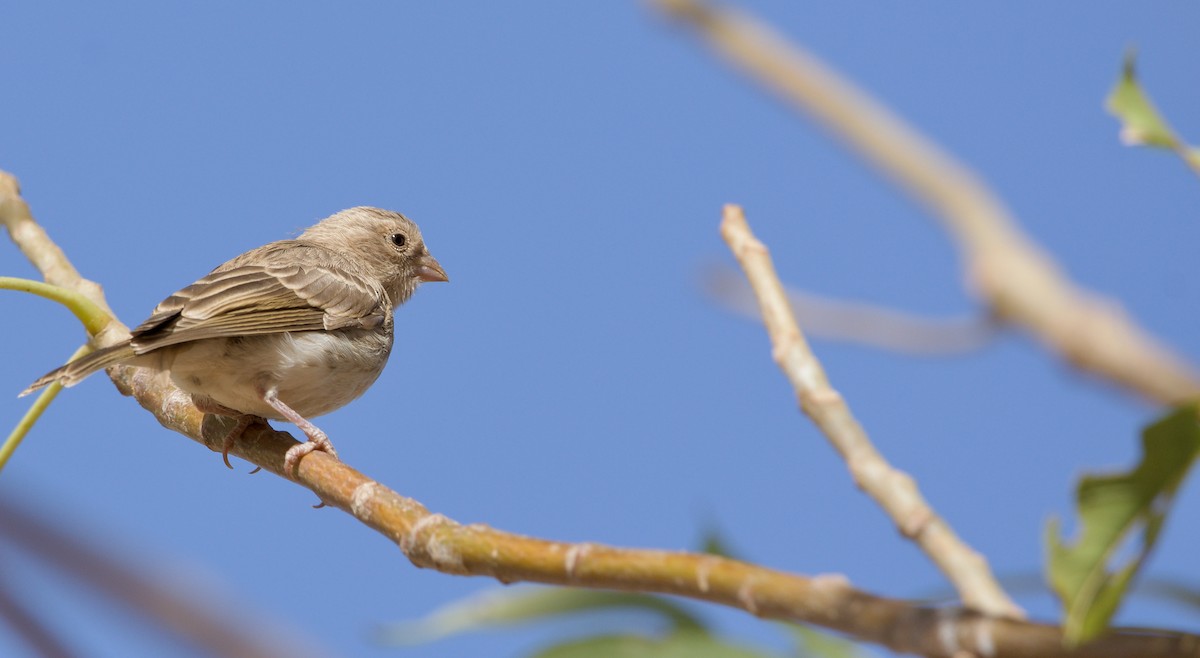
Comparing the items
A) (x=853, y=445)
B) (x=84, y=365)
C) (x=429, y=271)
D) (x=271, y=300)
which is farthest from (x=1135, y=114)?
(x=429, y=271)

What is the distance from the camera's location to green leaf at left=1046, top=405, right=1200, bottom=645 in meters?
1.03

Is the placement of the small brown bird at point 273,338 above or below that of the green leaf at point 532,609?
above

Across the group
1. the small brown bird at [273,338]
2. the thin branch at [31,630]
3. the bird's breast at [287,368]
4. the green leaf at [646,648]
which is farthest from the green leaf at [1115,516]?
the bird's breast at [287,368]

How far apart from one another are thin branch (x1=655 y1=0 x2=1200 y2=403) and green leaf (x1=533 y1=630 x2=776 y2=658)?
0.64 metres

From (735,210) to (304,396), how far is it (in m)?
3.33

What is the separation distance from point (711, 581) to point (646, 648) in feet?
0.55

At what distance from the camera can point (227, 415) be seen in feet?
14.7

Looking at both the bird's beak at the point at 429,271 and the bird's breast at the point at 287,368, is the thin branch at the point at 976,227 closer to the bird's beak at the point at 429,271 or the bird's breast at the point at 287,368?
the bird's breast at the point at 287,368

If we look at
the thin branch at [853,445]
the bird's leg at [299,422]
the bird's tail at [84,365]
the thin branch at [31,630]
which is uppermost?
the bird's leg at [299,422]

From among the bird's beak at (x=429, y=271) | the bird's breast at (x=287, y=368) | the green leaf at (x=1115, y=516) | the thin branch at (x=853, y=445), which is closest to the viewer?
the green leaf at (x=1115, y=516)

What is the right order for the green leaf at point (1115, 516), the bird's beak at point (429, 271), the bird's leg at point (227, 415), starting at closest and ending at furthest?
the green leaf at point (1115, 516) → the bird's leg at point (227, 415) → the bird's beak at point (429, 271)

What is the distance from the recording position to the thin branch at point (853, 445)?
123 centimetres

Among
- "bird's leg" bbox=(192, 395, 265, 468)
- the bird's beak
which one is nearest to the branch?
"bird's leg" bbox=(192, 395, 265, 468)

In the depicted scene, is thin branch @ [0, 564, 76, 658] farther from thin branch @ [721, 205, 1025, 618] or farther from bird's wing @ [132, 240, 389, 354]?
bird's wing @ [132, 240, 389, 354]
